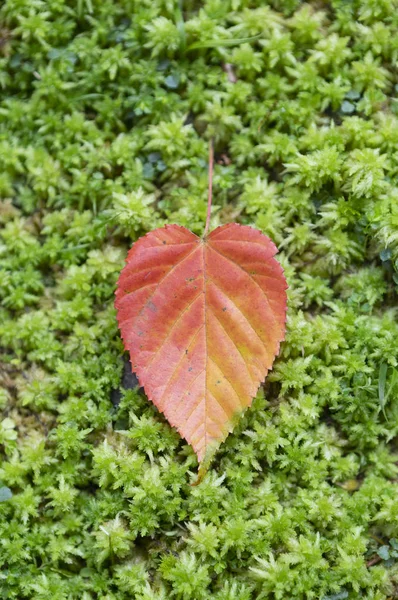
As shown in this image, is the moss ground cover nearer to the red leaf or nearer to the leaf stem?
the leaf stem

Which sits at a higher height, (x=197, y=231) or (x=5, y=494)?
(x=197, y=231)

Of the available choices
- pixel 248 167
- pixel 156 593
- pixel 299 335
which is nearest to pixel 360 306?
pixel 299 335

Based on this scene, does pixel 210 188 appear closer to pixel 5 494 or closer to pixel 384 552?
pixel 5 494

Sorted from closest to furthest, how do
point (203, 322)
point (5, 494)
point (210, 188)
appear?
point (203, 322) → point (5, 494) → point (210, 188)

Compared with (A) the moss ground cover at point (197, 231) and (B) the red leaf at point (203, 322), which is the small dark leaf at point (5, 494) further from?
(B) the red leaf at point (203, 322)

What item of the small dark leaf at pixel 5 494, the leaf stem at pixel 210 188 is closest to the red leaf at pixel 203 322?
the leaf stem at pixel 210 188

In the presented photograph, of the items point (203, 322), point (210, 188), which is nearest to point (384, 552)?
point (203, 322)

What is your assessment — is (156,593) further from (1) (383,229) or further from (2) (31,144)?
(2) (31,144)

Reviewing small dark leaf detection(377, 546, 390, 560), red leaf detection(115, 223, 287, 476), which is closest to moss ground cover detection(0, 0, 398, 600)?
small dark leaf detection(377, 546, 390, 560)
